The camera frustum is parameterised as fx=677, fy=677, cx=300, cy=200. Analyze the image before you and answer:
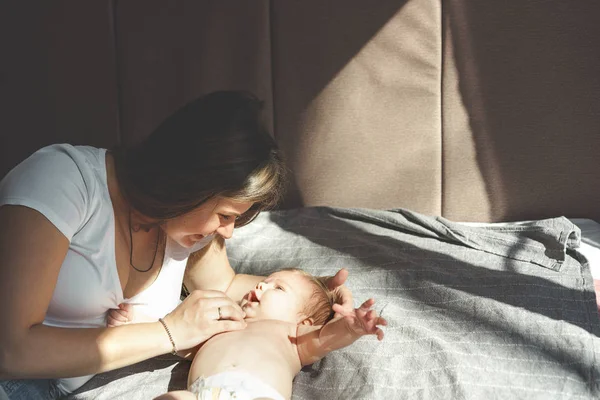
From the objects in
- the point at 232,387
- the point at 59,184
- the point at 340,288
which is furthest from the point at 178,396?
the point at 340,288

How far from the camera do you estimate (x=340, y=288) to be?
1.68 metres

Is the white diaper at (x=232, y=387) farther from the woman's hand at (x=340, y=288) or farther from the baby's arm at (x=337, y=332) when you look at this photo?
the woman's hand at (x=340, y=288)

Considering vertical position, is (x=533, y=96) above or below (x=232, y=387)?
above

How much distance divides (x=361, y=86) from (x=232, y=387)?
1.26 metres

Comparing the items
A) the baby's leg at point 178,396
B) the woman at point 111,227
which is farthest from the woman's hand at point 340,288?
the baby's leg at point 178,396

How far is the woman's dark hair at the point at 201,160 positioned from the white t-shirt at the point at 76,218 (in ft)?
0.22

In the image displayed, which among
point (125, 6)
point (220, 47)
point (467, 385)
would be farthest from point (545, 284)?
point (125, 6)

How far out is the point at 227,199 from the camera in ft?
4.40

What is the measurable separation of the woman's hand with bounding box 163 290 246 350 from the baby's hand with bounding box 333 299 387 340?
0.25 meters

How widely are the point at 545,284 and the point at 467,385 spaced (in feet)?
1.54

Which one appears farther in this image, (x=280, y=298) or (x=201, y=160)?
(x=280, y=298)

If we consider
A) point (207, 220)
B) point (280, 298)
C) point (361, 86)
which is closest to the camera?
point (207, 220)

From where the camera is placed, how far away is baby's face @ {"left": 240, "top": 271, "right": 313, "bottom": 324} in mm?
1615

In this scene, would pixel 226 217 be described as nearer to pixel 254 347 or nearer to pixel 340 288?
pixel 254 347
